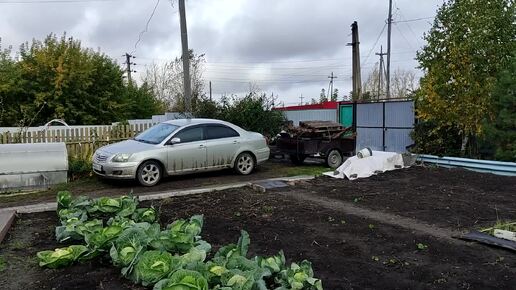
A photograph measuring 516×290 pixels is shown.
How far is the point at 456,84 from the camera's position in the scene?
13.5m

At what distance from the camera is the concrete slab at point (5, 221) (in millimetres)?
6063

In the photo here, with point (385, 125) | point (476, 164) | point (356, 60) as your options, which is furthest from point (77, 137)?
point (356, 60)

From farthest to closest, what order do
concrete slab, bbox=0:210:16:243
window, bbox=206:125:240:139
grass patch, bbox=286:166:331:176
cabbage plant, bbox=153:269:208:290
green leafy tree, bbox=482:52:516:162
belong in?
1. grass patch, bbox=286:166:331:176
2. window, bbox=206:125:240:139
3. green leafy tree, bbox=482:52:516:162
4. concrete slab, bbox=0:210:16:243
5. cabbage plant, bbox=153:269:208:290

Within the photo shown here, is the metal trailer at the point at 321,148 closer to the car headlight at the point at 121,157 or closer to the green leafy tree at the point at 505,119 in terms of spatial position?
the green leafy tree at the point at 505,119

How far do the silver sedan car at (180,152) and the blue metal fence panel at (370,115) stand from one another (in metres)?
6.24

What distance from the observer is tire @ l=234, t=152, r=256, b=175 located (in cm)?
1294

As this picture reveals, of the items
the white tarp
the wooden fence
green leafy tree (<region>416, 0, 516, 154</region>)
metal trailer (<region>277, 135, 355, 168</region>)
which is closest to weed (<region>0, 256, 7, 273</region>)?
the white tarp

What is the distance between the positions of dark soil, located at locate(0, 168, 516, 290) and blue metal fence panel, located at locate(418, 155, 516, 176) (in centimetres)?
176

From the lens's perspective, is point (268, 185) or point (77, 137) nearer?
point (268, 185)

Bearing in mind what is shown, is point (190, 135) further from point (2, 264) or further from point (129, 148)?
point (2, 264)

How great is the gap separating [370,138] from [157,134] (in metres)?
9.12

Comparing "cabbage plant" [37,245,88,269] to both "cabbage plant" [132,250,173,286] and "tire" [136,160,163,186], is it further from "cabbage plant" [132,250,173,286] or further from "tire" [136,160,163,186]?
"tire" [136,160,163,186]

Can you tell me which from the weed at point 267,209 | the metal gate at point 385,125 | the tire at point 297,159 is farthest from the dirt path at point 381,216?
the metal gate at point 385,125

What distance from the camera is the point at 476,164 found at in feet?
41.3
